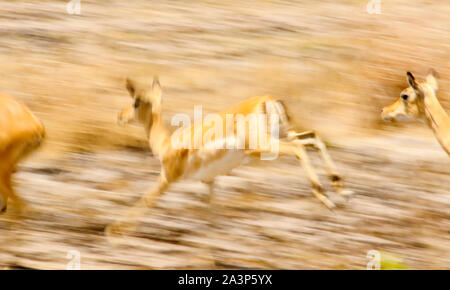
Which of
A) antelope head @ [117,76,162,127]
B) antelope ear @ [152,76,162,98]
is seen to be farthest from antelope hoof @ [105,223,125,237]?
antelope ear @ [152,76,162,98]

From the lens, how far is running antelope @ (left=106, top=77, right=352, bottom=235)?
24.5 feet

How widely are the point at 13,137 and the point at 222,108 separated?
3372 mm

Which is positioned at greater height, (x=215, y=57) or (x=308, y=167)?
(x=215, y=57)

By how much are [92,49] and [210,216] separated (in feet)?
12.3

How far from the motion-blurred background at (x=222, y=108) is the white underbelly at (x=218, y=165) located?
2.86 ft

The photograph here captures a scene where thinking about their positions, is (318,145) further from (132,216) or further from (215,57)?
(215,57)

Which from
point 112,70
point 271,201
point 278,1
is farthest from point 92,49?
point 271,201

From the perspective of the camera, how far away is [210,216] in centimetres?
870

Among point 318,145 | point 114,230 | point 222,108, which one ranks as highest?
point 222,108

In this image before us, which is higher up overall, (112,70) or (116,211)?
(112,70)

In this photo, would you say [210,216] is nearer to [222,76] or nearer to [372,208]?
[372,208]

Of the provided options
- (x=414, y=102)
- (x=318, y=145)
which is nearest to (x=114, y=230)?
(x=318, y=145)

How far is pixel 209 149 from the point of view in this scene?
7703 mm

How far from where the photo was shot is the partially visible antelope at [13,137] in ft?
25.0
